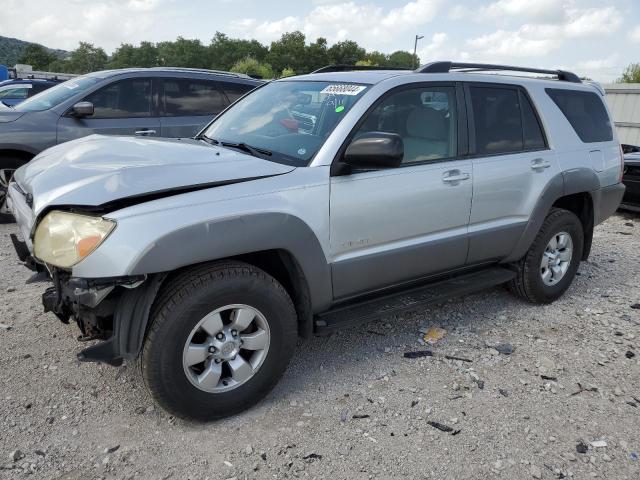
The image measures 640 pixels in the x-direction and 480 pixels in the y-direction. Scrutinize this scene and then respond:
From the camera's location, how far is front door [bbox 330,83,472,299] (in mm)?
2990

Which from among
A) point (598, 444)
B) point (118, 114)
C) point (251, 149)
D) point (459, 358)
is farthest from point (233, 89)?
point (598, 444)

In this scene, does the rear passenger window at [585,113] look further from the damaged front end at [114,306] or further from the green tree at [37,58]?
the green tree at [37,58]

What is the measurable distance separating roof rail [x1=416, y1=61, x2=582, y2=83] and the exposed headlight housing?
228 cm

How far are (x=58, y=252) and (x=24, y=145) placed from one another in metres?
4.26

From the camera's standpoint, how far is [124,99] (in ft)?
20.5

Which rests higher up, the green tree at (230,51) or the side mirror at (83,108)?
the green tree at (230,51)

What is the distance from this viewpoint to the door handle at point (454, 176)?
11.1 ft

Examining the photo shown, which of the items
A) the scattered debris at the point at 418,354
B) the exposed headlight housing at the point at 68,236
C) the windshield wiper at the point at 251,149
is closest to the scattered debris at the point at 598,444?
the scattered debris at the point at 418,354

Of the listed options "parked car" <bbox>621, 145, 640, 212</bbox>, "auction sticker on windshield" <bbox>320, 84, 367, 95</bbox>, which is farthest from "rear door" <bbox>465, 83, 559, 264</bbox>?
"parked car" <bbox>621, 145, 640, 212</bbox>

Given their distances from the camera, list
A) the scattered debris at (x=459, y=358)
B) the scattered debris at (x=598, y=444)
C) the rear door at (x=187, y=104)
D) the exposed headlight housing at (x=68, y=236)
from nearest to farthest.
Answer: the exposed headlight housing at (x=68, y=236)
the scattered debris at (x=598, y=444)
the scattered debris at (x=459, y=358)
the rear door at (x=187, y=104)

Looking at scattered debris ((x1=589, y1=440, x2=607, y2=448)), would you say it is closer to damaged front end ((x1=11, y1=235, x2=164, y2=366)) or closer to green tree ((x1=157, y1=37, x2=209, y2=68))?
damaged front end ((x1=11, y1=235, x2=164, y2=366))

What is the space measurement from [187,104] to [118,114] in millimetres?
845

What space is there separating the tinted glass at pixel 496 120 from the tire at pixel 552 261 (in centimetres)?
75

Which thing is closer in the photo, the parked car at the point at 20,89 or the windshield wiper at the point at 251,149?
the windshield wiper at the point at 251,149
